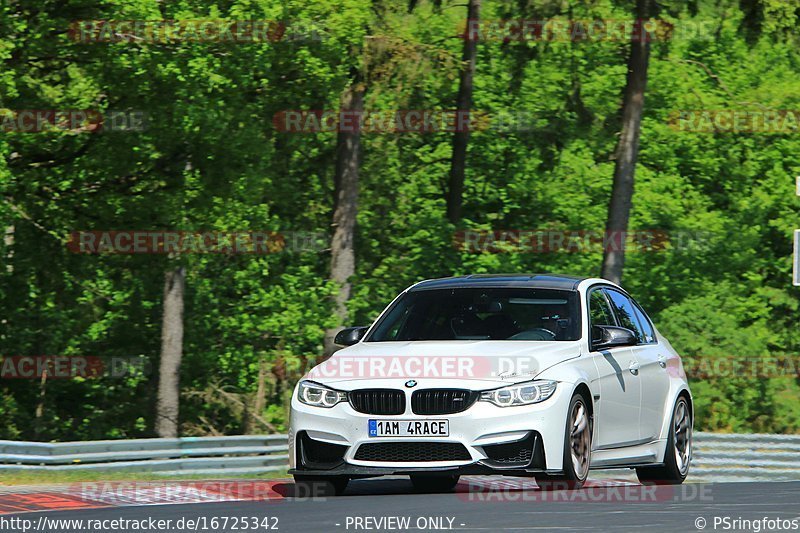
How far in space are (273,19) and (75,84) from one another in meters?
4.22

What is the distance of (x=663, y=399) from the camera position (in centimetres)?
1271

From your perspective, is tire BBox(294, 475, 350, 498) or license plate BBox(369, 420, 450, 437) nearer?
license plate BBox(369, 420, 450, 437)

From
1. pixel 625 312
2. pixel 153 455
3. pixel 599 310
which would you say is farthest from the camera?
pixel 153 455

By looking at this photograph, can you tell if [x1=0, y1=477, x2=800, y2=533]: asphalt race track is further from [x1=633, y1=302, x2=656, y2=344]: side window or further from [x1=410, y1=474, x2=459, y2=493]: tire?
[x1=633, y1=302, x2=656, y2=344]: side window

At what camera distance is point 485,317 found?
11672 mm

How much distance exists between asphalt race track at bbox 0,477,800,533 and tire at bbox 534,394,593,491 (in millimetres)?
126

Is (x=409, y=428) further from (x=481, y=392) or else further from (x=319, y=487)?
(x=319, y=487)

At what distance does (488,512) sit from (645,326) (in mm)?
4247

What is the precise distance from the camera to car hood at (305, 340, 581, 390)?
34.2 ft

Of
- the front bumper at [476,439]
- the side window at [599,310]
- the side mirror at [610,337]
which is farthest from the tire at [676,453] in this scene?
the front bumper at [476,439]

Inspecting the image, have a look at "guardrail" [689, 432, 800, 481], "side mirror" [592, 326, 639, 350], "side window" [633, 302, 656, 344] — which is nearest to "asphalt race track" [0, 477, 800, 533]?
"side mirror" [592, 326, 639, 350]

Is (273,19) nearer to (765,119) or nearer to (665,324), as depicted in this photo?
(665,324)

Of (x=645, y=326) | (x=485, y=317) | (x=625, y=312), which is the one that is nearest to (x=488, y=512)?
(x=485, y=317)

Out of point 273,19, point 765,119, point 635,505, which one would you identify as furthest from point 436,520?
point 765,119
